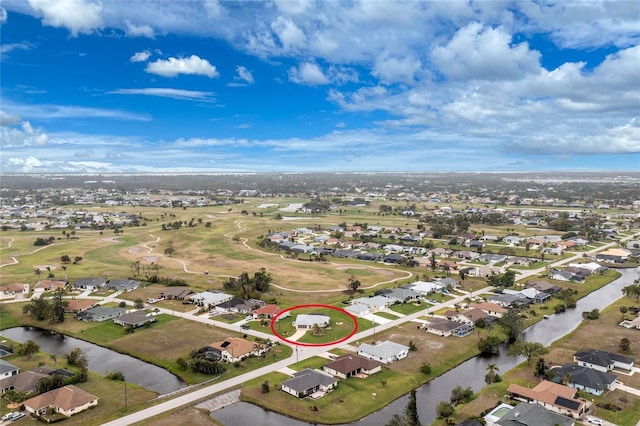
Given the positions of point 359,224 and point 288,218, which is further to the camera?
point 288,218

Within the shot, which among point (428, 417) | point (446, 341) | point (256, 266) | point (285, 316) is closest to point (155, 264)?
point (256, 266)

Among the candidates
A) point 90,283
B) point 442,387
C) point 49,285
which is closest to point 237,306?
point 90,283

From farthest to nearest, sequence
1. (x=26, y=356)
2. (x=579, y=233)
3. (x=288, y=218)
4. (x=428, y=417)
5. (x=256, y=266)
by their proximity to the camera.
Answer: (x=288, y=218) < (x=579, y=233) < (x=256, y=266) < (x=26, y=356) < (x=428, y=417)

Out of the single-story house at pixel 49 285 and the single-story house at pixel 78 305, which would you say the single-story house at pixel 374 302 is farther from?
the single-story house at pixel 49 285

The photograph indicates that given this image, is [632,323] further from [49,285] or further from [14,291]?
[14,291]

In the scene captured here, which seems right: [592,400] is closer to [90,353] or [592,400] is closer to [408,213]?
[90,353]
